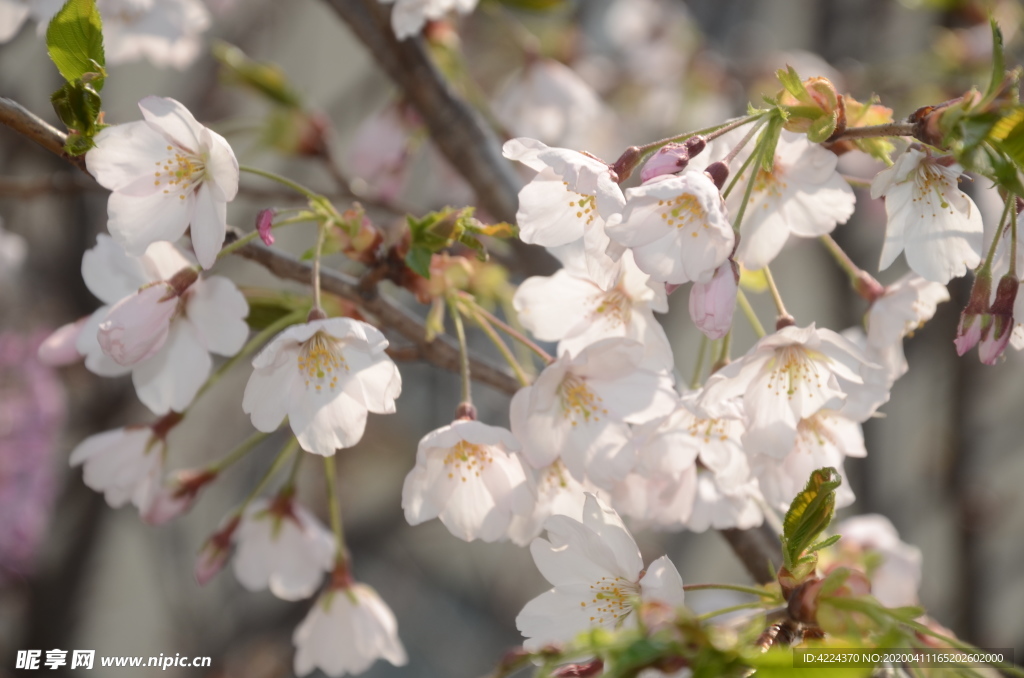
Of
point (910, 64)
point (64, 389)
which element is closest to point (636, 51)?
point (910, 64)

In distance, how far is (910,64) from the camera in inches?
80.2

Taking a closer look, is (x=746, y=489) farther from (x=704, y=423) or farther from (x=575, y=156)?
(x=575, y=156)

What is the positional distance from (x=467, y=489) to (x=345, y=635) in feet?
1.18

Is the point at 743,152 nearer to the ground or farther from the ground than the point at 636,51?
farther from the ground

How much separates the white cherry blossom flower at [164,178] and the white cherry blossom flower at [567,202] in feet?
0.80

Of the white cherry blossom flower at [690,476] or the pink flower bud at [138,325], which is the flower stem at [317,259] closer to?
the pink flower bud at [138,325]

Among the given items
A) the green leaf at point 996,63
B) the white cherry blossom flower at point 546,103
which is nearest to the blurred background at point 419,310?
the white cherry blossom flower at point 546,103

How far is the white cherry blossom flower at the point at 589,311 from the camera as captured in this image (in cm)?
76

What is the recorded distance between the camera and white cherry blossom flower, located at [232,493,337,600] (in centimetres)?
101

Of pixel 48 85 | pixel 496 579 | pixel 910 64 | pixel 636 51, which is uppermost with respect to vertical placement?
pixel 48 85

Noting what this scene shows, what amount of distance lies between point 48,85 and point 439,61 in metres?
1.49

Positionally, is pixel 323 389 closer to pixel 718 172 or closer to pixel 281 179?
pixel 281 179

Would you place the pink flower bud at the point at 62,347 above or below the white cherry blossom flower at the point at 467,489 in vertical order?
above

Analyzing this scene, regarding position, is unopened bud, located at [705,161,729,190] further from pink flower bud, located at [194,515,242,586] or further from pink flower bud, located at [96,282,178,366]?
pink flower bud, located at [194,515,242,586]
